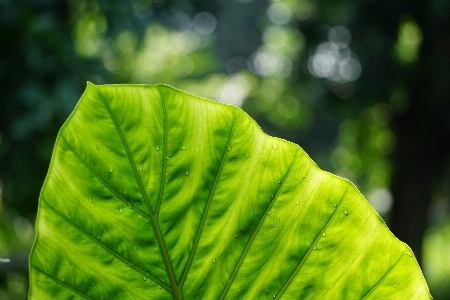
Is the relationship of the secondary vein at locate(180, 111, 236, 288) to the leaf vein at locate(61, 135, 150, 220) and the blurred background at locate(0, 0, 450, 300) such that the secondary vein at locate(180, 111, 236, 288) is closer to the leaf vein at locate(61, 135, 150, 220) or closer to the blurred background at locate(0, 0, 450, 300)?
the leaf vein at locate(61, 135, 150, 220)

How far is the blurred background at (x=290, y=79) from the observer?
187 cm

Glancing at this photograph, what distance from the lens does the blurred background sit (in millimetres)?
1872

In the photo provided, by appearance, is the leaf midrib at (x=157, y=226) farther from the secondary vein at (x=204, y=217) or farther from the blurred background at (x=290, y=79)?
the blurred background at (x=290, y=79)

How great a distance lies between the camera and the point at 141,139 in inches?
14.7

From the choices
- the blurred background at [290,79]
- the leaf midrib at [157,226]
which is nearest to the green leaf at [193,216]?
the leaf midrib at [157,226]

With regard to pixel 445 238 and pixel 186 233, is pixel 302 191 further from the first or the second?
pixel 445 238

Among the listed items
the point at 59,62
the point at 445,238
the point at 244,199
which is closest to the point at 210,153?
the point at 244,199

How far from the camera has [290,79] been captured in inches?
175

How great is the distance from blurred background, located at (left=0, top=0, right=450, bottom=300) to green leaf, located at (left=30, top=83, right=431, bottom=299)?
128cm

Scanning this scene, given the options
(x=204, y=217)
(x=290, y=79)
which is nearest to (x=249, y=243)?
(x=204, y=217)

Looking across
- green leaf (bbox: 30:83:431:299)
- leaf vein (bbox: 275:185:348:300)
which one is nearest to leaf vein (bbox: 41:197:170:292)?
green leaf (bbox: 30:83:431:299)

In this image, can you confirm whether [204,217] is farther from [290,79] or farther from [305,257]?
[290,79]

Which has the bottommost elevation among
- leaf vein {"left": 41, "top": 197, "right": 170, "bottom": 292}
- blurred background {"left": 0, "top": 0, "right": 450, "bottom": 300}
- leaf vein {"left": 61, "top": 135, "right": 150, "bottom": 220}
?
blurred background {"left": 0, "top": 0, "right": 450, "bottom": 300}

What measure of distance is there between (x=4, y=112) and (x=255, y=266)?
1796 mm
